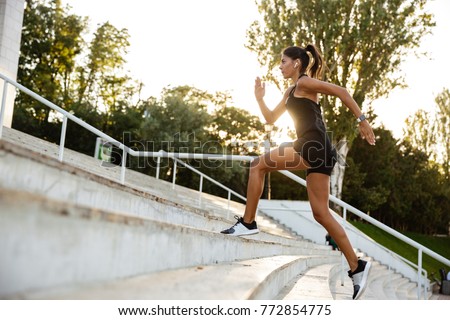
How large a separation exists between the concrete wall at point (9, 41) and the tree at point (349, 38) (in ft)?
32.6

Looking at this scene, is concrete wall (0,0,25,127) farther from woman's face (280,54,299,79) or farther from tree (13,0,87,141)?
tree (13,0,87,141)

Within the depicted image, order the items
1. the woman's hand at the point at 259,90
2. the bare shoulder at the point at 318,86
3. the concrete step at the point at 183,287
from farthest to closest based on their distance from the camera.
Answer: the woman's hand at the point at 259,90, the bare shoulder at the point at 318,86, the concrete step at the point at 183,287

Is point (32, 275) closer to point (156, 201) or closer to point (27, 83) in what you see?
point (156, 201)

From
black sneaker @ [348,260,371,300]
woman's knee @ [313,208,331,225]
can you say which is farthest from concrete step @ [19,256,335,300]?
black sneaker @ [348,260,371,300]

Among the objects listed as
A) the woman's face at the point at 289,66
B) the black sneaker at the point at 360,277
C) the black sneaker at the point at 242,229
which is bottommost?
the black sneaker at the point at 360,277

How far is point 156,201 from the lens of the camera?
2838mm

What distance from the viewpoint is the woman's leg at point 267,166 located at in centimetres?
320

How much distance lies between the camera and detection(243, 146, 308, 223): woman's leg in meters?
3.20

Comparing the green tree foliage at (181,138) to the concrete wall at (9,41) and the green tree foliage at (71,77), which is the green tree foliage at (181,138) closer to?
the green tree foliage at (71,77)

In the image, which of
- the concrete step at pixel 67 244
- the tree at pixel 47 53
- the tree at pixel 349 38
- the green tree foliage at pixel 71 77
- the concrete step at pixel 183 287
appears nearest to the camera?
the concrete step at pixel 67 244

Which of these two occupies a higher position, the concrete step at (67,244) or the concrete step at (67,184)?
the concrete step at (67,184)

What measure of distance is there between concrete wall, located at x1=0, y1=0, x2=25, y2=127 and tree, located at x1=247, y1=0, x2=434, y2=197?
994 centimetres

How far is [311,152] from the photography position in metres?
3.11

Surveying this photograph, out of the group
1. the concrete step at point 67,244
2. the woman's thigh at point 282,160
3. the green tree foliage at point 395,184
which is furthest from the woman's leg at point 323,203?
the green tree foliage at point 395,184
